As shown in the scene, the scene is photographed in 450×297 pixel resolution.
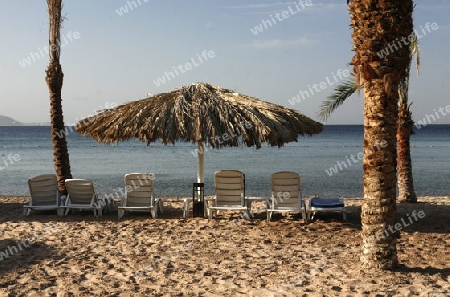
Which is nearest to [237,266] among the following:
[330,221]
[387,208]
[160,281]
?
[160,281]

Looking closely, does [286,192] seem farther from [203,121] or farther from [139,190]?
[139,190]

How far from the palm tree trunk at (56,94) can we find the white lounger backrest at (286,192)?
5.46 metres

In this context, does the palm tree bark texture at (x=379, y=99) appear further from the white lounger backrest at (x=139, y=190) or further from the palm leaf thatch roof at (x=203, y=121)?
the white lounger backrest at (x=139, y=190)

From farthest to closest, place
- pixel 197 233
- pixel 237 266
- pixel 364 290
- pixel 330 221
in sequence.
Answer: pixel 330 221 → pixel 197 233 → pixel 237 266 → pixel 364 290

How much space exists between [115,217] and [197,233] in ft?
7.50

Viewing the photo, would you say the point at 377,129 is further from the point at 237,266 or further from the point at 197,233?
the point at 197,233

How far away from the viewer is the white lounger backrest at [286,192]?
30.7 feet

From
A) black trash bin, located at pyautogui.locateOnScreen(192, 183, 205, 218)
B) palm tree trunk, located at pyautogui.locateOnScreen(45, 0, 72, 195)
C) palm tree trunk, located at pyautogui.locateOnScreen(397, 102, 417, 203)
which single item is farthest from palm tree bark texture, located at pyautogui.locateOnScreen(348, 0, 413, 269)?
palm tree trunk, located at pyautogui.locateOnScreen(45, 0, 72, 195)

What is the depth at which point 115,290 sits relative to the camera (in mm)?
5660

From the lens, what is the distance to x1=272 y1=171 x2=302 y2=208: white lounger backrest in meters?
9.37

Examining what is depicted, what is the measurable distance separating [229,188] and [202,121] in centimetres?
145

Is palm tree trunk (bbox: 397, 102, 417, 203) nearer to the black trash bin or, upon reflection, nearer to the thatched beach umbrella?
the thatched beach umbrella

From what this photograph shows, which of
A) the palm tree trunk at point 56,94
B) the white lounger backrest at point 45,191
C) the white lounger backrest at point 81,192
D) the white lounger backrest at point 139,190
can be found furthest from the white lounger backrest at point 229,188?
the palm tree trunk at point 56,94

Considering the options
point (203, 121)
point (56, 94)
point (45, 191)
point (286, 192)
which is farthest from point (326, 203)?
point (56, 94)
